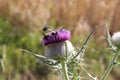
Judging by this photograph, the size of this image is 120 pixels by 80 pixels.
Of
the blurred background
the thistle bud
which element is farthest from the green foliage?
the thistle bud

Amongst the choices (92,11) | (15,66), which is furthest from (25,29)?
(92,11)

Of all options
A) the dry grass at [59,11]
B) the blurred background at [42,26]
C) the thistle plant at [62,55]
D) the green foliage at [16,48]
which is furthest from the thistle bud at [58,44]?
the dry grass at [59,11]

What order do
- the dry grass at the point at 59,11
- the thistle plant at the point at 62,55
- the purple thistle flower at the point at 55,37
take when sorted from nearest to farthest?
the thistle plant at the point at 62,55, the purple thistle flower at the point at 55,37, the dry grass at the point at 59,11

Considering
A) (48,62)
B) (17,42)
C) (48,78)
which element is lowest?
(48,78)

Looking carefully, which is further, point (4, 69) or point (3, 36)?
point (3, 36)

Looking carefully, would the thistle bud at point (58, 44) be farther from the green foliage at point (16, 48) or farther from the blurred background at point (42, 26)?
the green foliage at point (16, 48)

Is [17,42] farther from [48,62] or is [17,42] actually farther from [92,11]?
[48,62]
